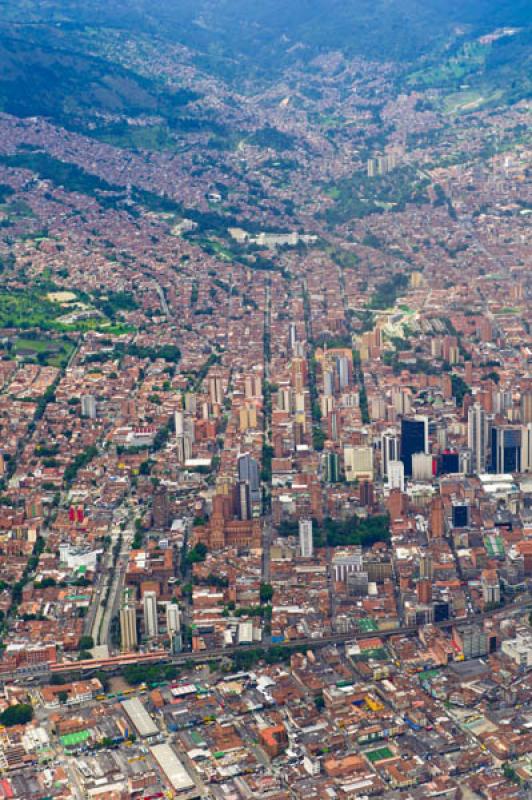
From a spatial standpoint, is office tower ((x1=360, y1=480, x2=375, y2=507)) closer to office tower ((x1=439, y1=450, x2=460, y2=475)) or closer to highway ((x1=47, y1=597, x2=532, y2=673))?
office tower ((x1=439, y1=450, x2=460, y2=475))

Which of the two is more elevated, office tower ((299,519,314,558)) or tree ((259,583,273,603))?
office tower ((299,519,314,558))

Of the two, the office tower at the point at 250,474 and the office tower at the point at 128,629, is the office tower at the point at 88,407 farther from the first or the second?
the office tower at the point at 128,629

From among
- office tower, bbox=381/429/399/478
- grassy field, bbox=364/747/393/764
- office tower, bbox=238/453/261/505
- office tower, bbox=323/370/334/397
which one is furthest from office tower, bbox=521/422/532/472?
grassy field, bbox=364/747/393/764

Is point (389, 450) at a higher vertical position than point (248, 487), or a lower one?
higher

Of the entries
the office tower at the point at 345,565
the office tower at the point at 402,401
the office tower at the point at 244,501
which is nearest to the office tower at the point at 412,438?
the office tower at the point at 402,401

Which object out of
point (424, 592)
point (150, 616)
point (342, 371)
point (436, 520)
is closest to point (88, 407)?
point (342, 371)

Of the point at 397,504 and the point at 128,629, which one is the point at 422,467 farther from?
the point at 128,629
